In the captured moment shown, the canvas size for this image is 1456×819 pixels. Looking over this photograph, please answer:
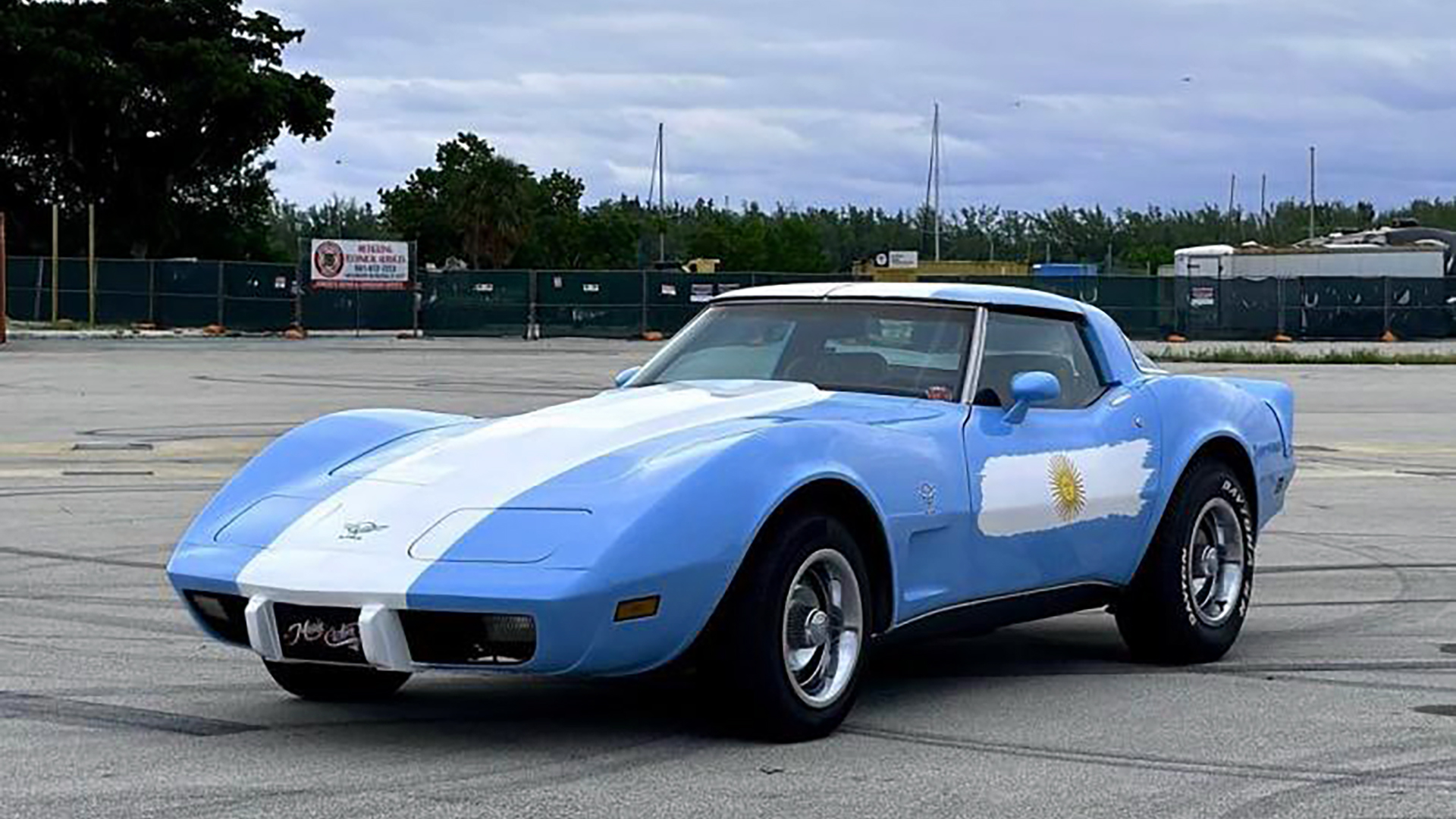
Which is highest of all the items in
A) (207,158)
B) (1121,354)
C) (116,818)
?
(207,158)

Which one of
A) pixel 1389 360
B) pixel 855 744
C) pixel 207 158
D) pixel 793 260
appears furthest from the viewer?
pixel 793 260

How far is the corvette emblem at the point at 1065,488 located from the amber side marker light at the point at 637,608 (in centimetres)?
197

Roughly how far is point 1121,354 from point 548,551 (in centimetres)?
309

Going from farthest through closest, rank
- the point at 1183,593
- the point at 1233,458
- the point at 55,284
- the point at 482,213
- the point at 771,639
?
1. the point at 482,213
2. the point at 55,284
3. the point at 1233,458
4. the point at 1183,593
5. the point at 771,639

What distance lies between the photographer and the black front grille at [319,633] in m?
5.81

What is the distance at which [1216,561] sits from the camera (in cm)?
811

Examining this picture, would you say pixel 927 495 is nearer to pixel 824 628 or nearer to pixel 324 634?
pixel 824 628

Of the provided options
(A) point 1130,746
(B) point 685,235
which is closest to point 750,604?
(A) point 1130,746

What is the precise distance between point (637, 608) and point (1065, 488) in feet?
6.95

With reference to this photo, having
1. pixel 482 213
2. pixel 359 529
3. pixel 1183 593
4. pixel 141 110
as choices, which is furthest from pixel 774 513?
pixel 482 213

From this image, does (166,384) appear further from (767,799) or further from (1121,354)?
(767,799)

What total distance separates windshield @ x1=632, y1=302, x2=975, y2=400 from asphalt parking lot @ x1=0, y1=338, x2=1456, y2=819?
1074 millimetres

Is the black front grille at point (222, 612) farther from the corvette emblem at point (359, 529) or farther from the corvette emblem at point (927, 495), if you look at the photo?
the corvette emblem at point (927, 495)

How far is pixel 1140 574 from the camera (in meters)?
7.71
